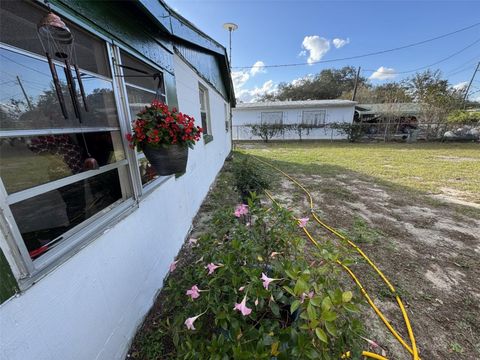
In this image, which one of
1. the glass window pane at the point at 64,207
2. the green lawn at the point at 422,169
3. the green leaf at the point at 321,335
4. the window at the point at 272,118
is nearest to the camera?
→ the green leaf at the point at 321,335

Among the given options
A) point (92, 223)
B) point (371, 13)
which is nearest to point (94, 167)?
point (92, 223)

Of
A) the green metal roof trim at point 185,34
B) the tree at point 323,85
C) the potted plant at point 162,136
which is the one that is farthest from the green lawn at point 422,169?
the tree at point 323,85

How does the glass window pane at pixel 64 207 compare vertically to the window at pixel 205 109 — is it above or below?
below

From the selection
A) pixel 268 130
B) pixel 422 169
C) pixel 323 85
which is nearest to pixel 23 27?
pixel 422 169

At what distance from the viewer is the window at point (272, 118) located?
16266 millimetres

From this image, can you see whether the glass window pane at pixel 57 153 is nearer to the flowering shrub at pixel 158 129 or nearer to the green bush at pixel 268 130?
the flowering shrub at pixel 158 129

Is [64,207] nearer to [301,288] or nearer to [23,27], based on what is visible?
[23,27]

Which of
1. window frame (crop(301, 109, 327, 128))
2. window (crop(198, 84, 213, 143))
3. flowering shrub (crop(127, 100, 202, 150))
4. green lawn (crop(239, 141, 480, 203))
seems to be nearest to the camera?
flowering shrub (crop(127, 100, 202, 150))

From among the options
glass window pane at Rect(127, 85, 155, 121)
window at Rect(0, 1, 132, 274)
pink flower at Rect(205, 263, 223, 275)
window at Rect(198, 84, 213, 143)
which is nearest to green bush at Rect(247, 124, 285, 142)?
window at Rect(198, 84, 213, 143)

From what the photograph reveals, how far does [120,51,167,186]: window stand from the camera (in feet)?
5.57

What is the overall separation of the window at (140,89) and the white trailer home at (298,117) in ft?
45.5

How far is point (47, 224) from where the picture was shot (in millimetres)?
1277

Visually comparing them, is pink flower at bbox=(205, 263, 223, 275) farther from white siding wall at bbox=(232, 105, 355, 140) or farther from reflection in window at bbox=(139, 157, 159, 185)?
white siding wall at bbox=(232, 105, 355, 140)

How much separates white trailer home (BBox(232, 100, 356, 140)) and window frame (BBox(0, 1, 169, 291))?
14.5 metres
